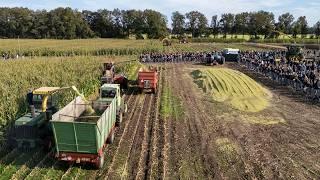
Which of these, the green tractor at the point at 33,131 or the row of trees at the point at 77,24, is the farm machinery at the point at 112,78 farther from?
the row of trees at the point at 77,24

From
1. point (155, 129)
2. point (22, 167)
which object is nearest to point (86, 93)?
point (155, 129)

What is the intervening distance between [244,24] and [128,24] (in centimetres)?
3958

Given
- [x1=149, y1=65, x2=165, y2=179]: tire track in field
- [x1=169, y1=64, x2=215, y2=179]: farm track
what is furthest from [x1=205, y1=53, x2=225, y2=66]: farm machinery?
[x1=149, y1=65, x2=165, y2=179]: tire track in field

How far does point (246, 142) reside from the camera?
60.4 feet

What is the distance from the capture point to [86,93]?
28.5m

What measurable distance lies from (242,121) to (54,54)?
52404mm

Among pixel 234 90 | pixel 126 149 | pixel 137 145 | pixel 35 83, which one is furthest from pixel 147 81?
pixel 126 149

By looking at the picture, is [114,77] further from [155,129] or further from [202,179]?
[202,179]

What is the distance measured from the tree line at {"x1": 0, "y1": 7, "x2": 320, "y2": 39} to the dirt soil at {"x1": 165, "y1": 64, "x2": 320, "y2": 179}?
90.2m

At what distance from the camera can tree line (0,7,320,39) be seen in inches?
4751

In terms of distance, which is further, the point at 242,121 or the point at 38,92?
the point at 242,121

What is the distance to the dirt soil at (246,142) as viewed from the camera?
14977 millimetres

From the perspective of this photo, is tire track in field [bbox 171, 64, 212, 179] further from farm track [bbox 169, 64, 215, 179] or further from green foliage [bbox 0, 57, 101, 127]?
green foliage [bbox 0, 57, 101, 127]

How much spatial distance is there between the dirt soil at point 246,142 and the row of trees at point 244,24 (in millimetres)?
97192
